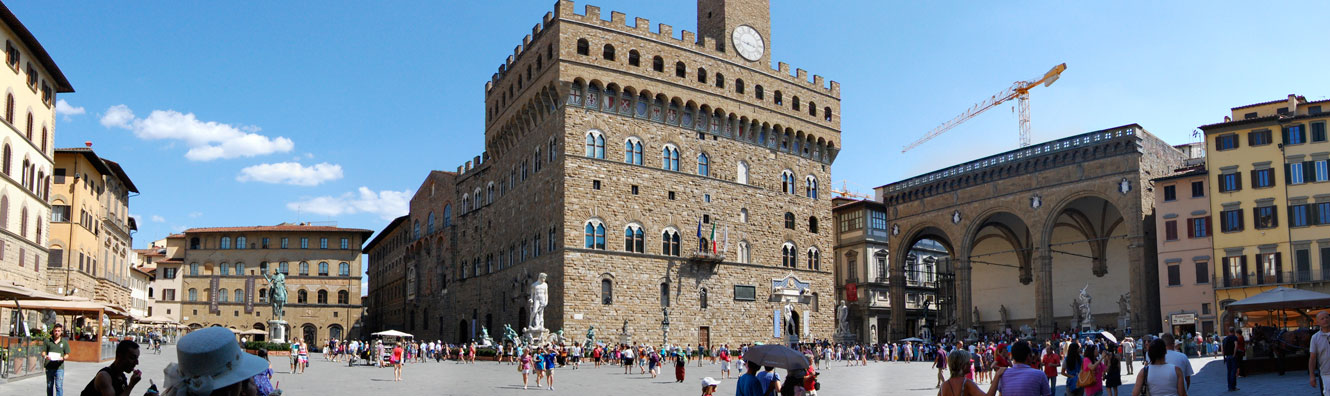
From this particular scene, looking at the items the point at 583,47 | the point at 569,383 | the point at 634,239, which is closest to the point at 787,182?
the point at 634,239

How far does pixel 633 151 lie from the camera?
45.6 metres

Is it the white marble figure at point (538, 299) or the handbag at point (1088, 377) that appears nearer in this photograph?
the handbag at point (1088, 377)

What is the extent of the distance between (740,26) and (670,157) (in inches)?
302

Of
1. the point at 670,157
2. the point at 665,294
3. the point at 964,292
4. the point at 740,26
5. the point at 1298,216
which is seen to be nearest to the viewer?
the point at 1298,216

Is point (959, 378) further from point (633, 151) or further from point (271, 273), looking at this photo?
point (271, 273)

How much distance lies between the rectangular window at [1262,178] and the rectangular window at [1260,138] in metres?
1.15

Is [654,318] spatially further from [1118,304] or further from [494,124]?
[1118,304]

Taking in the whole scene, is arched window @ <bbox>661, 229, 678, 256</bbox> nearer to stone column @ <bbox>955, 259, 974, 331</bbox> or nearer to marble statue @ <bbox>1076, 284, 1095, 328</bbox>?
stone column @ <bbox>955, 259, 974, 331</bbox>

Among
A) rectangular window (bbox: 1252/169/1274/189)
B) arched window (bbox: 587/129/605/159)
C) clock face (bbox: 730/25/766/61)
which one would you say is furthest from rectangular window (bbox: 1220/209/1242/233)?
arched window (bbox: 587/129/605/159)

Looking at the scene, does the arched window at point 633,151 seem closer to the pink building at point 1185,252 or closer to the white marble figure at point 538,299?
the white marble figure at point 538,299

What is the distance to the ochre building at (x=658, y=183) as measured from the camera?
43750mm

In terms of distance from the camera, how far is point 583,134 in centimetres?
4400

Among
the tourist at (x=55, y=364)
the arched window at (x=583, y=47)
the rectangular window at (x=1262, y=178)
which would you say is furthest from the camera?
the arched window at (x=583, y=47)

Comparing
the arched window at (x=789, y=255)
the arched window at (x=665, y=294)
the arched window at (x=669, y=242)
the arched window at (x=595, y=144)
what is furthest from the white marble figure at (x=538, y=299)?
the arched window at (x=789, y=255)
